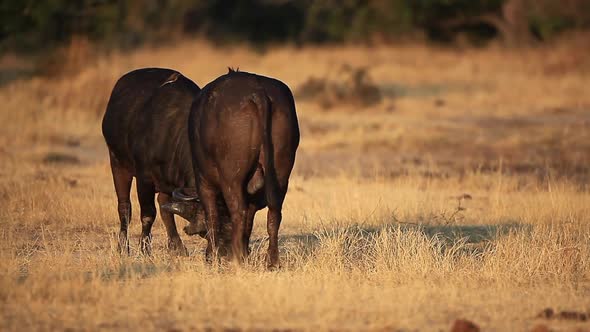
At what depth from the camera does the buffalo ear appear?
8.51 m

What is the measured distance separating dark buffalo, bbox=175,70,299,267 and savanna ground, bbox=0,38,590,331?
439 mm

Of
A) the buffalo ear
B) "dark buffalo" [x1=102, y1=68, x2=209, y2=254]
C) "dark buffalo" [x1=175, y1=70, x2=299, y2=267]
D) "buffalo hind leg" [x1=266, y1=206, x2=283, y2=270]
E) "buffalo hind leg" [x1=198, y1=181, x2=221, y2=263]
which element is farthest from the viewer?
"dark buffalo" [x1=102, y1=68, x2=209, y2=254]

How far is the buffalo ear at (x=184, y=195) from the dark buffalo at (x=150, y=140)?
0.32ft

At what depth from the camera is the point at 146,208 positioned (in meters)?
9.45

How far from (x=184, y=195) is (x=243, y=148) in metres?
0.92

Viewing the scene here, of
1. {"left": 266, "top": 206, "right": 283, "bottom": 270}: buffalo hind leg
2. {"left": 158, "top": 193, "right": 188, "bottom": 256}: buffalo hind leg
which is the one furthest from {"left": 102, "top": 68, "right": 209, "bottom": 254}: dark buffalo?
{"left": 266, "top": 206, "right": 283, "bottom": 270}: buffalo hind leg

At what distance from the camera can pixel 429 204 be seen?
12117 millimetres

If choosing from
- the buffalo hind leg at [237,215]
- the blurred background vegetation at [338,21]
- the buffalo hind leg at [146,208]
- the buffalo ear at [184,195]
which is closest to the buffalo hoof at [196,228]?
the buffalo ear at [184,195]

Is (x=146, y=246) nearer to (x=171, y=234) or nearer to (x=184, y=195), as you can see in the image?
(x=171, y=234)

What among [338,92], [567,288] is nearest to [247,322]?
[567,288]

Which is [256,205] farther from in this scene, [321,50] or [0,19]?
[321,50]

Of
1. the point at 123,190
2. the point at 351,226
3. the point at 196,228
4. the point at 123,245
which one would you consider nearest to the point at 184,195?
the point at 196,228

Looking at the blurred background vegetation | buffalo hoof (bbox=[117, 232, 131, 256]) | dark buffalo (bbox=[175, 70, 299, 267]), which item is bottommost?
the blurred background vegetation

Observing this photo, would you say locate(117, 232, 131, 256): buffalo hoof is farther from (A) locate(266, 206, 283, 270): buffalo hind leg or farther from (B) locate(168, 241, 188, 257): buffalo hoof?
(A) locate(266, 206, 283, 270): buffalo hind leg
